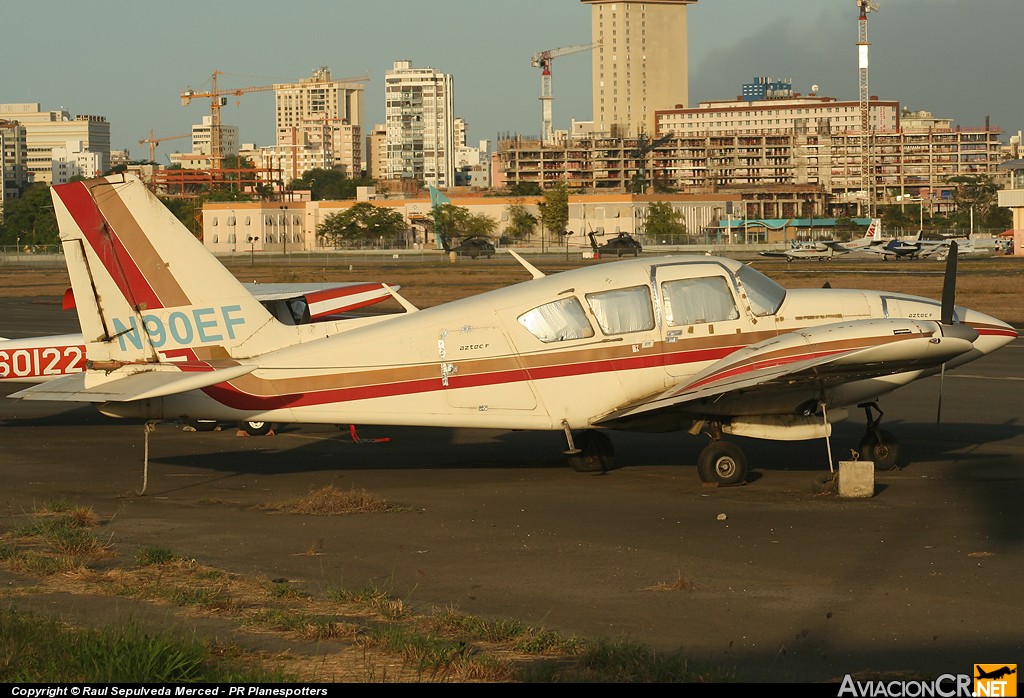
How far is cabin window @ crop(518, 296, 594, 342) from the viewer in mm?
13875

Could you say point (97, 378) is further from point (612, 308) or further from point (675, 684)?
point (675, 684)

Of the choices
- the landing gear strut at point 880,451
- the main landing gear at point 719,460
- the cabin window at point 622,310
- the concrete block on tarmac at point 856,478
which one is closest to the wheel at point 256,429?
the main landing gear at point 719,460

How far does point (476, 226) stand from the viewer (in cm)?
16175

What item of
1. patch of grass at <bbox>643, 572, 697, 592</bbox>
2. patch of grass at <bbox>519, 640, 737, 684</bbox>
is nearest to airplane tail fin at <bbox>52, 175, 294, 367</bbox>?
patch of grass at <bbox>643, 572, 697, 592</bbox>

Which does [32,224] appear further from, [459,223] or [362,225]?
[459,223]

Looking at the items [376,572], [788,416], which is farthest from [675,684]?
[788,416]

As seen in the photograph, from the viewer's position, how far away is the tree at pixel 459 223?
161 m

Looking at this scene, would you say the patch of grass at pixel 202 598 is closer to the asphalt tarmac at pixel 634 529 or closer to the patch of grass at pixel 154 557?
the asphalt tarmac at pixel 634 529

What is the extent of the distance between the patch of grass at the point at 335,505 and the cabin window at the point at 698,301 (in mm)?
3782

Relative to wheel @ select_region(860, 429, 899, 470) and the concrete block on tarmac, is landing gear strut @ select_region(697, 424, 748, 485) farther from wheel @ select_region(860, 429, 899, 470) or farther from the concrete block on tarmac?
wheel @ select_region(860, 429, 899, 470)

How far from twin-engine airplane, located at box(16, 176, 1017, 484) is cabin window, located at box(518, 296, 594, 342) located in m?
0.01

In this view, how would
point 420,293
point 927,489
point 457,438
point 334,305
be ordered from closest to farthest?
1. point 927,489
2. point 457,438
3. point 334,305
4. point 420,293

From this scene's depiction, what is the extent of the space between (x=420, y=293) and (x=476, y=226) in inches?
4261

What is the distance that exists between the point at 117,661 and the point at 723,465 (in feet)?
27.4
